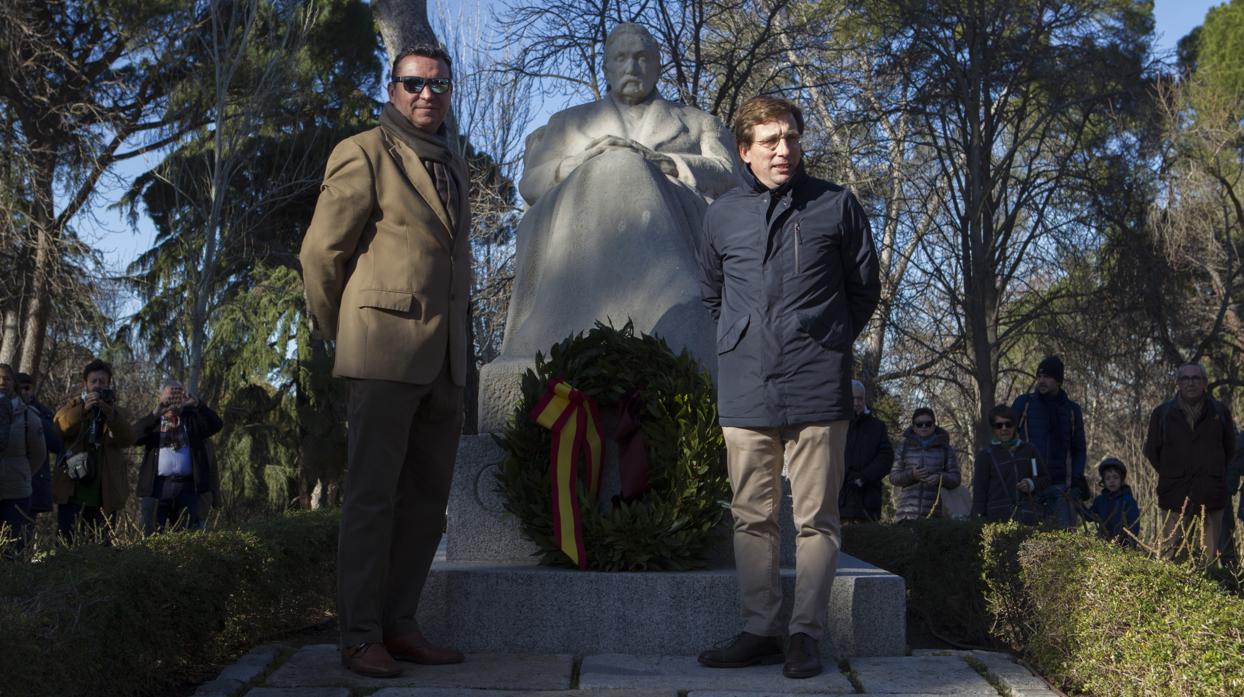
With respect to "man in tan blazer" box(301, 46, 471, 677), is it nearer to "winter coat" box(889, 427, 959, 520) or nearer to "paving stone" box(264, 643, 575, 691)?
"paving stone" box(264, 643, 575, 691)

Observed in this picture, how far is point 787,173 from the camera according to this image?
373 cm

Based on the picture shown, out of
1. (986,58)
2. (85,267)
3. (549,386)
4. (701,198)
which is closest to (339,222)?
(549,386)

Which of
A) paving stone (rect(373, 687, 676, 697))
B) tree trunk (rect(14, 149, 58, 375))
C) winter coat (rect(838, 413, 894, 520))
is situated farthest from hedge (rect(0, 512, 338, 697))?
tree trunk (rect(14, 149, 58, 375))

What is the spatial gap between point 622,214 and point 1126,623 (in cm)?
248

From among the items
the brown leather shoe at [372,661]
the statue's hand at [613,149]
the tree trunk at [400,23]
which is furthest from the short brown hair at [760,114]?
the tree trunk at [400,23]

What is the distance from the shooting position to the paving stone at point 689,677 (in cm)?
345

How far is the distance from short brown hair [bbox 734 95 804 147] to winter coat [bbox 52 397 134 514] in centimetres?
503

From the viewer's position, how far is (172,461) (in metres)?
7.59

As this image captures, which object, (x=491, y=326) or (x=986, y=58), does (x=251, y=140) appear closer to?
(x=491, y=326)

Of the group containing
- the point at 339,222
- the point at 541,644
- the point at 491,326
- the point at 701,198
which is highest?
the point at 491,326

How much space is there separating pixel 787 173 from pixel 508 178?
16549 millimetres

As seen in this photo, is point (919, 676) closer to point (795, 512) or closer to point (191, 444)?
point (795, 512)

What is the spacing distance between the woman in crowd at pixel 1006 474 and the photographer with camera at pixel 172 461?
462 centimetres

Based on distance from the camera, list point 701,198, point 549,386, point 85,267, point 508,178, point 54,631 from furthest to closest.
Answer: point 508,178, point 85,267, point 701,198, point 549,386, point 54,631
